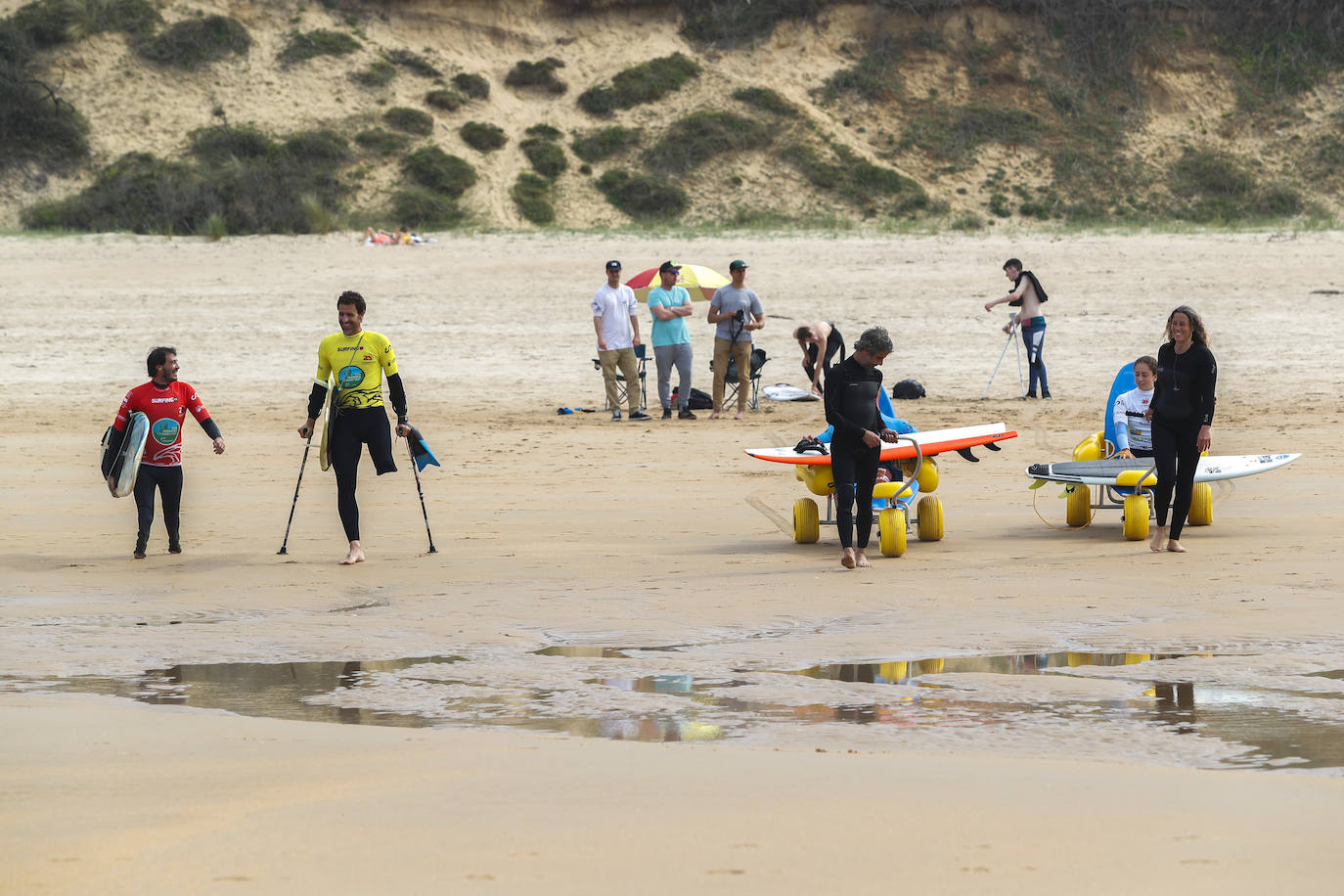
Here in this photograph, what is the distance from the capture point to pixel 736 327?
55.0 feet

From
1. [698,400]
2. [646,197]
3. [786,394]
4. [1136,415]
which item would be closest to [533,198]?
[646,197]

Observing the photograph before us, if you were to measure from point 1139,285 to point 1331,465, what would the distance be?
11740mm

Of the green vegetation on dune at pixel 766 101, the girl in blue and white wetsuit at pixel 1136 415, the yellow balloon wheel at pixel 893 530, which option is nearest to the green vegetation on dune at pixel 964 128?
the green vegetation on dune at pixel 766 101

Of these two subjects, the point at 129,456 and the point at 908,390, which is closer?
the point at 129,456

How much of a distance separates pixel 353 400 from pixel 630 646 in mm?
2971

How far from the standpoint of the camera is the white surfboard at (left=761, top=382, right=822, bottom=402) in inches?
717

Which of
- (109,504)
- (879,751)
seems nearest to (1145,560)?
(879,751)

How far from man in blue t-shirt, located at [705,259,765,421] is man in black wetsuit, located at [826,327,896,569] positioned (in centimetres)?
765

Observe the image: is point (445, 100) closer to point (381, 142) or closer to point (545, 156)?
point (381, 142)

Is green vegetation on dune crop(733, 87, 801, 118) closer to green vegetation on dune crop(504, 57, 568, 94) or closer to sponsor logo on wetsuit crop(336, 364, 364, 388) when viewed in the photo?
green vegetation on dune crop(504, 57, 568, 94)

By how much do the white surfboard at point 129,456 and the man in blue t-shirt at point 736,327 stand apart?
26.2 feet

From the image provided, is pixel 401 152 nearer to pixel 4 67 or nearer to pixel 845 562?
pixel 4 67

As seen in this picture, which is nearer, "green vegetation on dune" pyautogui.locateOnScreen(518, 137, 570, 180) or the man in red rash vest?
the man in red rash vest

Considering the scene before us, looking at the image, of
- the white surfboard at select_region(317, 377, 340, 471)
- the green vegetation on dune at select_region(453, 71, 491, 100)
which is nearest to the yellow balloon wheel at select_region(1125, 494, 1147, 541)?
the white surfboard at select_region(317, 377, 340, 471)
